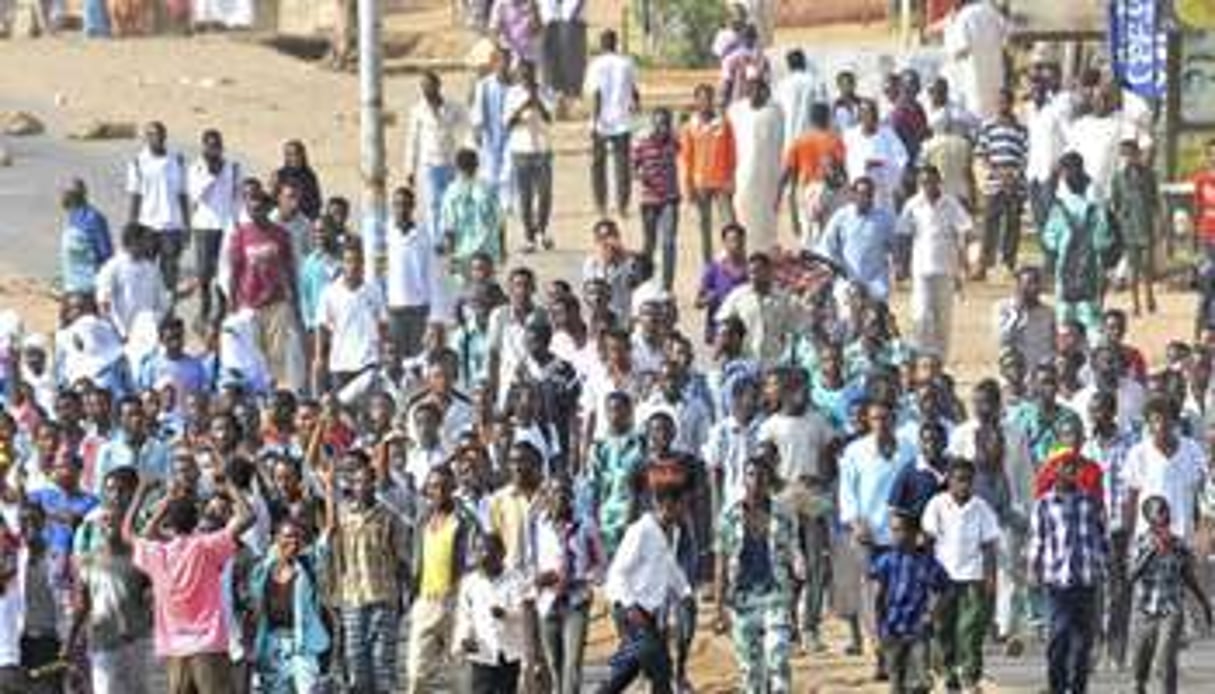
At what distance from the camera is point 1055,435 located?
26.3 metres

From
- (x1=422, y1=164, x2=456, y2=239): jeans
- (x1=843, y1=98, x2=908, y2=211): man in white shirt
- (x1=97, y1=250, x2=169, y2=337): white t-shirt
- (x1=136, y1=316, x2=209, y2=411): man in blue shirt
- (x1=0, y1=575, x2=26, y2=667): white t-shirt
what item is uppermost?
(x1=843, y1=98, x2=908, y2=211): man in white shirt

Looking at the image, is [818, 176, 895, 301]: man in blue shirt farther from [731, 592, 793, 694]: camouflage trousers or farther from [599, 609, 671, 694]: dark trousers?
[599, 609, 671, 694]: dark trousers

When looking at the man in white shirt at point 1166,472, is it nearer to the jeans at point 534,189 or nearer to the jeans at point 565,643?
the jeans at point 565,643

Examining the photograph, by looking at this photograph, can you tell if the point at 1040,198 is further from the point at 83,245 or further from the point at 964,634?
the point at 964,634

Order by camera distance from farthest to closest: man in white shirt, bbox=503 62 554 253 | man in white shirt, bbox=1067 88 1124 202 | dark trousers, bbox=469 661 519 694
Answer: man in white shirt, bbox=503 62 554 253 → man in white shirt, bbox=1067 88 1124 202 → dark trousers, bbox=469 661 519 694

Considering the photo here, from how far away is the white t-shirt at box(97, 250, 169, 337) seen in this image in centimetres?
3053

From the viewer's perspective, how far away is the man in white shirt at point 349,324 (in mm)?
29609

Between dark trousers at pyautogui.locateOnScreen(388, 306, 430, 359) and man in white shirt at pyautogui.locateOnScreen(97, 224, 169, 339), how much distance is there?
138 cm

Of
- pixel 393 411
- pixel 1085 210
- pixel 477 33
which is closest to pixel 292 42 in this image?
pixel 477 33

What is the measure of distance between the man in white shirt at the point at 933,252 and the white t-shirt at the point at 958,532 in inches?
271

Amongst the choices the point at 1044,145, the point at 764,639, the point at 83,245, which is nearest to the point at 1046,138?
the point at 1044,145

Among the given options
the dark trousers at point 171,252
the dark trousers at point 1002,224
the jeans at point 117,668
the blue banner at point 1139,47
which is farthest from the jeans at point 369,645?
the blue banner at point 1139,47

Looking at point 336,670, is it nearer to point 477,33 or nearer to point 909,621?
point 909,621

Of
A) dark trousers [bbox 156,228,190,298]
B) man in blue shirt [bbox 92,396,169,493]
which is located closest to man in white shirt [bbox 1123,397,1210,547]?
man in blue shirt [bbox 92,396,169,493]
